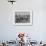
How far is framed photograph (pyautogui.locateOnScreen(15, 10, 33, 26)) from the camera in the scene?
4.33 m

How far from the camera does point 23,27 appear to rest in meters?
4.36

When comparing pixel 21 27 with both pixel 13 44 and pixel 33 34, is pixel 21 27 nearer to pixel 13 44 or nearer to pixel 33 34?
pixel 33 34

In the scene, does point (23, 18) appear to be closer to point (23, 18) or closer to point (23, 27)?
point (23, 18)

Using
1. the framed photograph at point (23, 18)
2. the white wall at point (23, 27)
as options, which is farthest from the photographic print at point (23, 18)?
the white wall at point (23, 27)

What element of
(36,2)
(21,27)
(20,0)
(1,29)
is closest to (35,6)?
(36,2)

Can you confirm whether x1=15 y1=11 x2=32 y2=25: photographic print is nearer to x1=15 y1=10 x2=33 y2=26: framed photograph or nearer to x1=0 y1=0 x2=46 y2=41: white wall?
x1=15 y1=10 x2=33 y2=26: framed photograph

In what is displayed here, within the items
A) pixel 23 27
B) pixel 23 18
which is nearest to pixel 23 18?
pixel 23 18

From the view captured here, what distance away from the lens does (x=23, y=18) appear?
4367 mm

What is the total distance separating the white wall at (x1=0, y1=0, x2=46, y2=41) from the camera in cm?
434

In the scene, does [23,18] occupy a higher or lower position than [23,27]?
higher

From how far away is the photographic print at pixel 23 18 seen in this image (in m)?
4.34

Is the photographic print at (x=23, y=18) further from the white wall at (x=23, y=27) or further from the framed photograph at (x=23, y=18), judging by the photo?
the white wall at (x=23, y=27)

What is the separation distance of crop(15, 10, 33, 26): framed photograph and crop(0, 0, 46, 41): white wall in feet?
0.32

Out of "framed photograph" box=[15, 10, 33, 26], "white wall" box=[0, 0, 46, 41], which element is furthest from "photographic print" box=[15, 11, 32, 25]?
"white wall" box=[0, 0, 46, 41]
